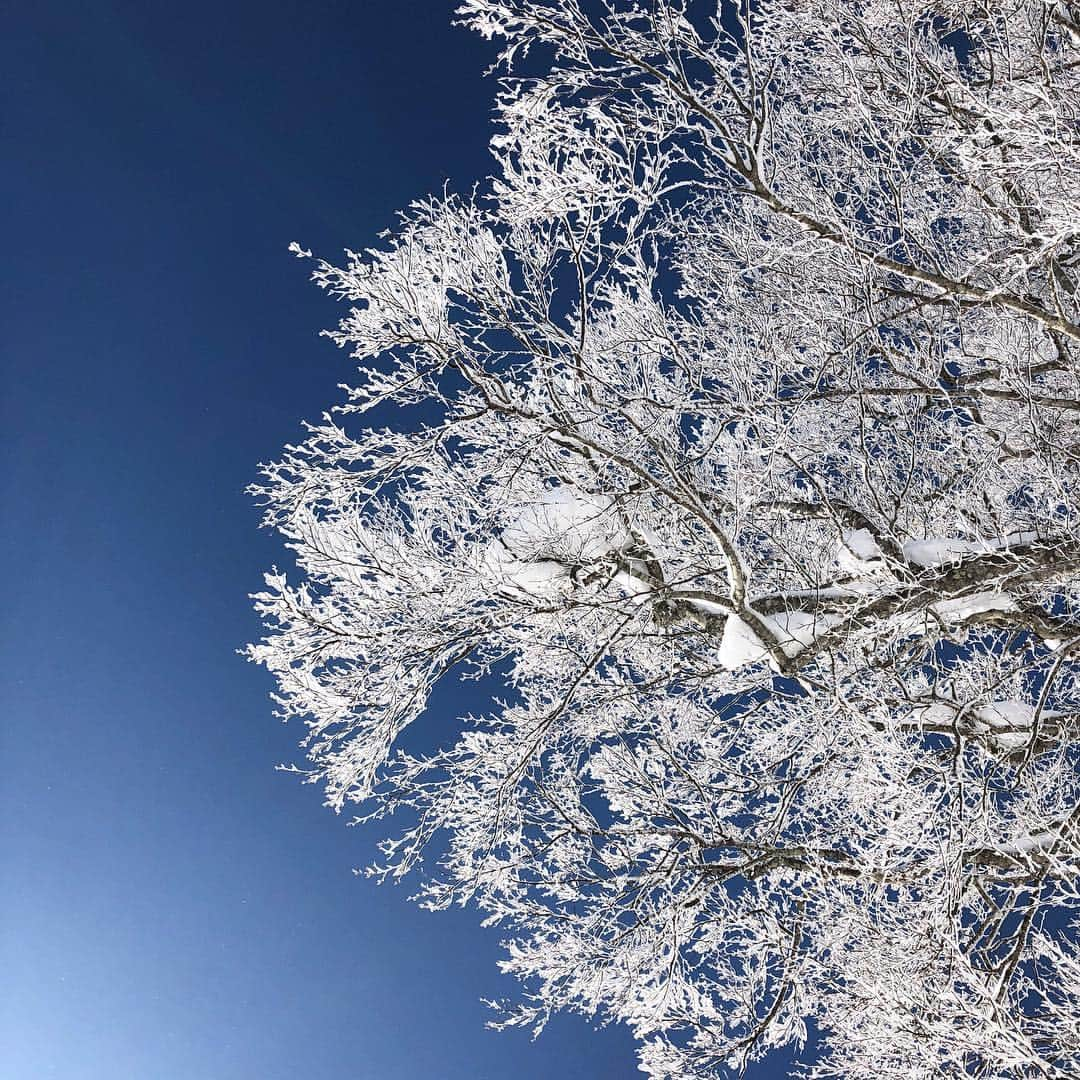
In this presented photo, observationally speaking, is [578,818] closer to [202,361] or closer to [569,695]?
[569,695]

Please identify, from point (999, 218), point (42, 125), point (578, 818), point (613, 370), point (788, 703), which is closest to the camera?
point (999, 218)

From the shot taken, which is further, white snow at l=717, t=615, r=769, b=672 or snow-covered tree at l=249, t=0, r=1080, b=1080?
white snow at l=717, t=615, r=769, b=672

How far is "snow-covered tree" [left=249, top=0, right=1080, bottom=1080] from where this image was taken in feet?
8.84

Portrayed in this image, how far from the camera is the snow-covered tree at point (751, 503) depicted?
269 centimetres

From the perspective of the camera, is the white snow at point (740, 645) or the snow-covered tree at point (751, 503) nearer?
the snow-covered tree at point (751, 503)

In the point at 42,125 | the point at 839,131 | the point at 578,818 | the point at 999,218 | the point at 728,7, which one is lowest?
the point at 578,818

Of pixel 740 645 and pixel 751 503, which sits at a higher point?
pixel 751 503

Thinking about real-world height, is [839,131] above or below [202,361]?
above

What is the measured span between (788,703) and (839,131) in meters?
2.13

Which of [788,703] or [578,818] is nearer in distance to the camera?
[788,703]

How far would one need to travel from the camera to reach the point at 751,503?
3062mm

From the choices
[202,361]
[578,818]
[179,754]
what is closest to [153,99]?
[202,361]

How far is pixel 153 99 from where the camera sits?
559 cm

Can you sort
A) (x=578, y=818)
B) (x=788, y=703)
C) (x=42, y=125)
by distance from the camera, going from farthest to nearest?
(x=42, y=125), (x=578, y=818), (x=788, y=703)
